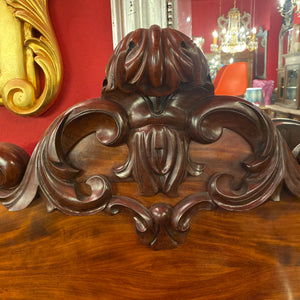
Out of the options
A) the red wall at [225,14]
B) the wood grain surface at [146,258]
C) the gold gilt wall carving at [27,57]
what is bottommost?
the wood grain surface at [146,258]

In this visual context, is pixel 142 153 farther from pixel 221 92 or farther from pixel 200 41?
pixel 200 41

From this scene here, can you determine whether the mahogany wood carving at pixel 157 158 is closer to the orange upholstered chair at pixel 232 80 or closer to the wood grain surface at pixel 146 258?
the wood grain surface at pixel 146 258

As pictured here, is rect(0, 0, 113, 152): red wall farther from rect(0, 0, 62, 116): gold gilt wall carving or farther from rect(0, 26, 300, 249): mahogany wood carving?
rect(0, 26, 300, 249): mahogany wood carving

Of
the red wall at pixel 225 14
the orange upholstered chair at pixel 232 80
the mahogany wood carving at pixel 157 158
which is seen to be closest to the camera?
the mahogany wood carving at pixel 157 158

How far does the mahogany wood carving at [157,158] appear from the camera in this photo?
14.1 inches

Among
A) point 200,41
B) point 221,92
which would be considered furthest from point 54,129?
point 200,41

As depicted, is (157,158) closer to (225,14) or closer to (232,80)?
(232,80)

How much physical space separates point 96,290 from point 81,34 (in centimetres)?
59

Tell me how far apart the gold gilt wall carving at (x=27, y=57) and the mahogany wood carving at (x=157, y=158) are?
14.1 inches

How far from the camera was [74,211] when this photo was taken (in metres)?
0.39

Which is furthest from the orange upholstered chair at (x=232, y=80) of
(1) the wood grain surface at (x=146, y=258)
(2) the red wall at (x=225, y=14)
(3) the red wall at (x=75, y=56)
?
(2) the red wall at (x=225, y=14)

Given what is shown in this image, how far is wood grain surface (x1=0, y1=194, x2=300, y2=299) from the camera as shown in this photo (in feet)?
1.35

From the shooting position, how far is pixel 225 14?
6.32 meters

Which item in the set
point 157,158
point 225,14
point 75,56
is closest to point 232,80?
point 75,56
